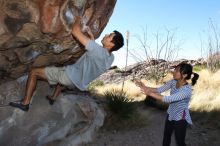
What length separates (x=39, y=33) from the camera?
6.86 meters

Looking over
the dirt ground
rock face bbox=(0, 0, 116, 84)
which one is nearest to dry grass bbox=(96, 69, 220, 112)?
the dirt ground

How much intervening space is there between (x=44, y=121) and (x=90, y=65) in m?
2.71

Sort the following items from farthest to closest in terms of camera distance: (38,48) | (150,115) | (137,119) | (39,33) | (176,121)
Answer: (150,115) → (137,119) → (38,48) → (39,33) → (176,121)

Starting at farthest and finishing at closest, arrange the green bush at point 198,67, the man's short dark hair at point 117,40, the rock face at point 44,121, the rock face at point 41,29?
the green bush at point 198,67 < the rock face at point 44,121 < the rock face at point 41,29 < the man's short dark hair at point 117,40

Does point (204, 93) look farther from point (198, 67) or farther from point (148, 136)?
point (198, 67)

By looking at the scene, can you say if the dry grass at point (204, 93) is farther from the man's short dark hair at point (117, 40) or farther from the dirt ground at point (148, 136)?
the man's short dark hair at point (117, 40)

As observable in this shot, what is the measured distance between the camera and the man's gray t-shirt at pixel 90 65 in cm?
598

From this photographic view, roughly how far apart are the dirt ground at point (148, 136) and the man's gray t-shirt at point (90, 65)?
314cm

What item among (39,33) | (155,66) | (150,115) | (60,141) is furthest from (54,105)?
(155,66)

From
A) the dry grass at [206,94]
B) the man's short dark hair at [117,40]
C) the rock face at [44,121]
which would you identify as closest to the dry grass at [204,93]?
the dry grass at [206,94]

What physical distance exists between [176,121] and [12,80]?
370 centimetres

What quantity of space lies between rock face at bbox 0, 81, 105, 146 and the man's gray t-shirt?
211 cm

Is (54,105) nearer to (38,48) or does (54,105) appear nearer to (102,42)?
(38,48)

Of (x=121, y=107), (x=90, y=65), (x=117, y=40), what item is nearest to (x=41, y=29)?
(x=90, y=65)
